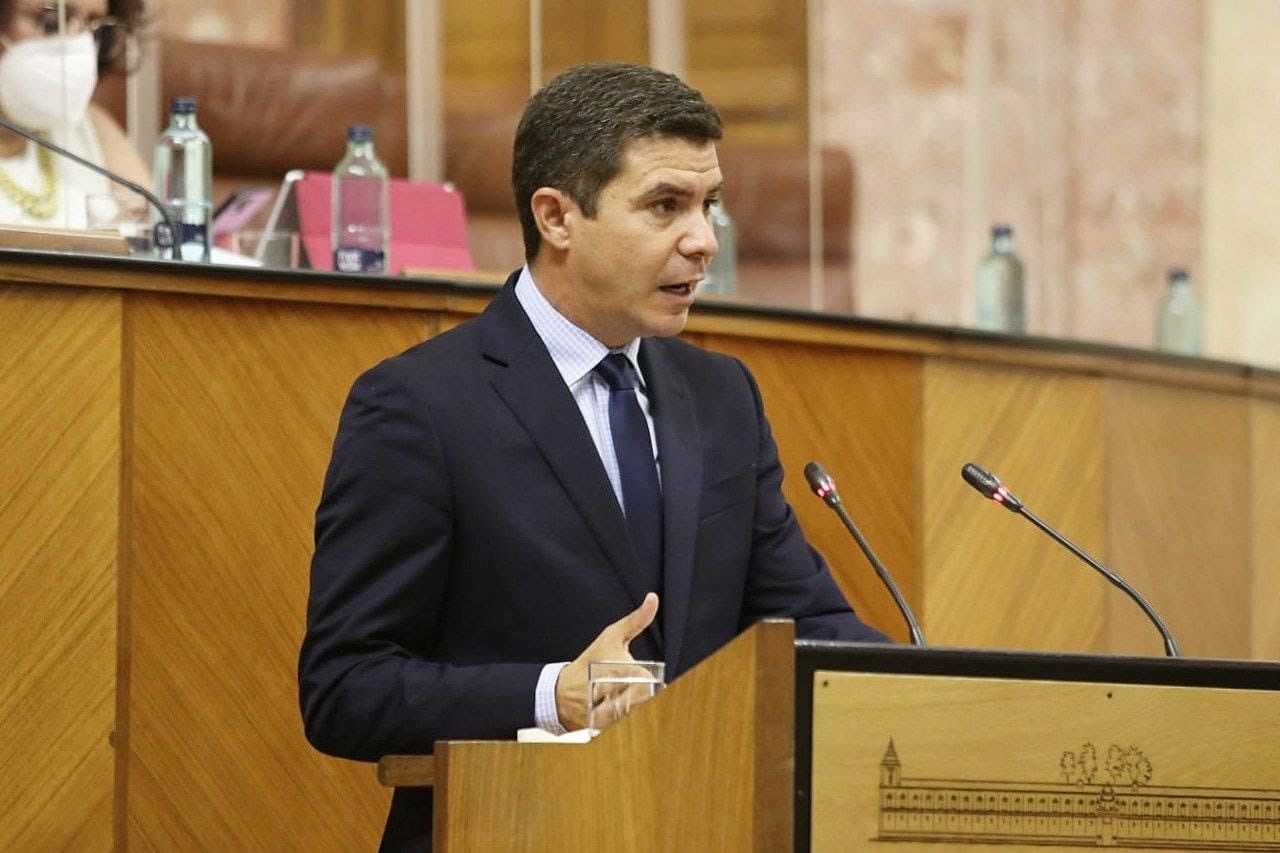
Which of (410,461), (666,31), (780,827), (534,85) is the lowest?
(780,827)

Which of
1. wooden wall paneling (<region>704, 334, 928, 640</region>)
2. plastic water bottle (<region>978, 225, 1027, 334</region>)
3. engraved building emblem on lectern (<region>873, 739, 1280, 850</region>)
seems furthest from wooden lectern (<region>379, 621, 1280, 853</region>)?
plastic water bottle (<region>978, 225, 1027, 334</region>)

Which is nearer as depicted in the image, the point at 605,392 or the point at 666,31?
the point at 605,392

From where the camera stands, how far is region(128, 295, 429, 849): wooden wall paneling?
3.11m

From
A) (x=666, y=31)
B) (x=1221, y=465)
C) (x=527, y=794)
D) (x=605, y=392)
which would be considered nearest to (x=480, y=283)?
(x=605, y=392)

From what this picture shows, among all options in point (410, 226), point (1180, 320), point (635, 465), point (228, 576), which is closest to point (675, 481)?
point (635, 465)

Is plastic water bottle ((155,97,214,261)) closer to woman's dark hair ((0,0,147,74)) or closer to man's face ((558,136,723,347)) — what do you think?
woman's dark hair ((0,0,147,74))

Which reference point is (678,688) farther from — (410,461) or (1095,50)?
(1095,50)

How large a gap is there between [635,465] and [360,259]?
4.22 feet

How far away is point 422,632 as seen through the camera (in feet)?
8.08

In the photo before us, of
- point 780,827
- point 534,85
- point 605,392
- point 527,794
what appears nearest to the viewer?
point 780,827

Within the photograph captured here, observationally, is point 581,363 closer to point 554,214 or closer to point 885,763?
point 554,214

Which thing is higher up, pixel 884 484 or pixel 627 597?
pixel 884 484

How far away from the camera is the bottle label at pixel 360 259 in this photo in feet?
12.2

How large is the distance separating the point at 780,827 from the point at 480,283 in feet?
5.61
